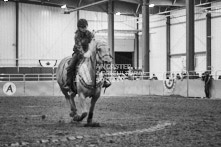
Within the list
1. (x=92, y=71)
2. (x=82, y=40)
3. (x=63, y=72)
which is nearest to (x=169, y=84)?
(x=63, y=72)

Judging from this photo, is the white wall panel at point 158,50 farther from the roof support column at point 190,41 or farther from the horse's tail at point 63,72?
the horse's tail at point 63,72

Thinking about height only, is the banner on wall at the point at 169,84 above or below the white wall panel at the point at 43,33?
below

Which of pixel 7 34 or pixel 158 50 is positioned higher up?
pixel 7 34

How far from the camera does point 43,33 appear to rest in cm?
4431

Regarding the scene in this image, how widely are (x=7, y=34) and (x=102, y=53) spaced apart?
116 feet

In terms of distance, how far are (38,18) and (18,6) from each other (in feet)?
8.35

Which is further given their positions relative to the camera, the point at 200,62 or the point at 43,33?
the point at 43,33

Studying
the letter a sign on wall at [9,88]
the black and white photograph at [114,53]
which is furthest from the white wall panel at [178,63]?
the letter a sign on wall at [9,88]

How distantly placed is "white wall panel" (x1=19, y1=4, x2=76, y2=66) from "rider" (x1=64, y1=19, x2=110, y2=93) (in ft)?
112

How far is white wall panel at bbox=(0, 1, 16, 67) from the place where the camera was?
4169 cm

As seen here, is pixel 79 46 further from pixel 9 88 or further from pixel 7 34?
pixel 7 34

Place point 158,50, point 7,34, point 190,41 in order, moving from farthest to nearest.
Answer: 1. point 158,50
2. point 7,34
3. point 190,41

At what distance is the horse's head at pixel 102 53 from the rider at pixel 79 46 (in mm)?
506

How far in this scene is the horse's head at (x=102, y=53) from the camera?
26.7ft
